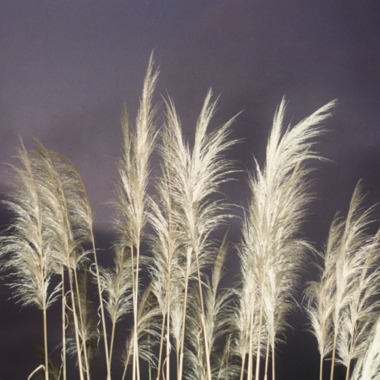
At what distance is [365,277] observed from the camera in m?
4.73

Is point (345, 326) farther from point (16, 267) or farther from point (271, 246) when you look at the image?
point (16, 267)

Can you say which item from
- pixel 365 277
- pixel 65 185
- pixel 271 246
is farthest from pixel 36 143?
pixel 365 277

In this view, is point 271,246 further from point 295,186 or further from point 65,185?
point 65,185

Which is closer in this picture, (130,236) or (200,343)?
(130,236)

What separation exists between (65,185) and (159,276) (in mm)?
946

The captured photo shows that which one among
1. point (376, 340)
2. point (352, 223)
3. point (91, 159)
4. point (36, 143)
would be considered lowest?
point (376, 340)

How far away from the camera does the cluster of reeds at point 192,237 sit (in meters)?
3.54

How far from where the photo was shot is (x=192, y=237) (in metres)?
3.64

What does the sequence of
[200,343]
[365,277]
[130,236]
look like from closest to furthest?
[130,236] < [365,277] < [200,343]

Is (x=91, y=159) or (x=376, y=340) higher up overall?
(x=91, y=159)

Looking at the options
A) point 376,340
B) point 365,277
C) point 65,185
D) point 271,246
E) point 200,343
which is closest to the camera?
point 376,340

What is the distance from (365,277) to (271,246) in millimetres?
1511

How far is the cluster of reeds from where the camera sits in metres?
3.54

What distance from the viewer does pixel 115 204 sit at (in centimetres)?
405
